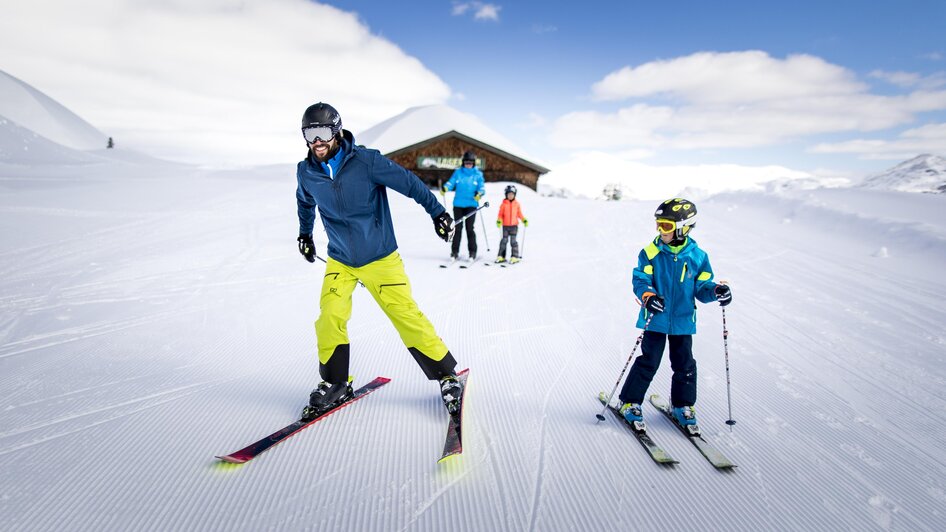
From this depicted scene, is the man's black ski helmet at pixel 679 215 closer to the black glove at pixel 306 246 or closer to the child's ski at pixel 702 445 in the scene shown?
the child's ski at pixel 702 445

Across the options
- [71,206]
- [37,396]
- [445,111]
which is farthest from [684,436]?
[445,111]

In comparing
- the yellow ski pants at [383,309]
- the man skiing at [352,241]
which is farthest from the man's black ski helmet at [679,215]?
the yellow ski pants at [383,309]

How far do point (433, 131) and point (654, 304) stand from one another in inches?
1055

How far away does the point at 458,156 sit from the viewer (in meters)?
23.9

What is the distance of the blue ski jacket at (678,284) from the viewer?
8.84ft

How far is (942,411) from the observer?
3154mm

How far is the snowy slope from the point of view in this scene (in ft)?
6.99

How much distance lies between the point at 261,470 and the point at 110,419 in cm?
137

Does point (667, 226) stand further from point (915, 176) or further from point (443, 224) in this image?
point (915, 176)

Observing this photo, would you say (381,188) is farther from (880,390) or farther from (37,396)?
(880,390)

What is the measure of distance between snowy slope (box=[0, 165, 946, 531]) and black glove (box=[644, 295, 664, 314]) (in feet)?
2.97

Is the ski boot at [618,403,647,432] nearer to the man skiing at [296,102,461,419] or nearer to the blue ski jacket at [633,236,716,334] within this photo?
the blue ski jacket at [633,236,716,334]

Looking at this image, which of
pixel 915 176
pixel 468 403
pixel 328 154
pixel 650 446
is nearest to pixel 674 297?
pixel 650 446

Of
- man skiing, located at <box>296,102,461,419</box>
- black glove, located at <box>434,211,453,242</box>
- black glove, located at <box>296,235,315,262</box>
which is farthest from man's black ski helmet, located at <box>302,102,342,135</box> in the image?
A: black glove, located at <box>296,235,315,262</box>
